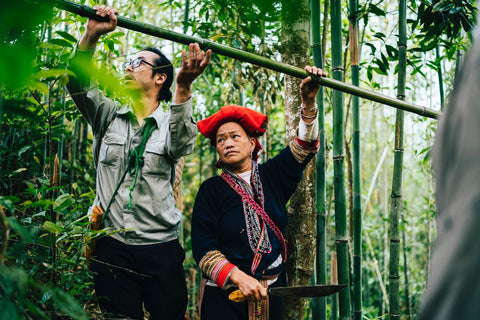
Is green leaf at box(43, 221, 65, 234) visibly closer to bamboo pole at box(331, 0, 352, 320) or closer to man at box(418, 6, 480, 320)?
man at box(418, 6, 480, 320)

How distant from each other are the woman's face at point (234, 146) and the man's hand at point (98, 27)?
675 mm

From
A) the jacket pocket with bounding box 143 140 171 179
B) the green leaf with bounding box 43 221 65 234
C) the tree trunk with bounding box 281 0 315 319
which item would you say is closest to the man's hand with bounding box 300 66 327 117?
the tree trunk with bounding box 281 0 315 319

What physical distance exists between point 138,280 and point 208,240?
13.9 inches

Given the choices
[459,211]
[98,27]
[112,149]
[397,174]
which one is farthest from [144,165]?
[459,211]

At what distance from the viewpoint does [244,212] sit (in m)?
1.83

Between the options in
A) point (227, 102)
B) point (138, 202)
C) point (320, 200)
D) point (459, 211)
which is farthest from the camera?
point (227, 102)

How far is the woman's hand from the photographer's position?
5.16ft

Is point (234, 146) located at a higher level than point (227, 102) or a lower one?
lower

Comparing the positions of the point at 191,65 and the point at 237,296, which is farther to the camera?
the point at 237,296

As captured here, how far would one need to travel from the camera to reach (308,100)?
180 cm

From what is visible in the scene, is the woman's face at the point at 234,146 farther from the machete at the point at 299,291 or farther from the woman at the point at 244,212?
the machete at the point at 299,291

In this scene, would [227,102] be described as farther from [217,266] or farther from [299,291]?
[299,291]

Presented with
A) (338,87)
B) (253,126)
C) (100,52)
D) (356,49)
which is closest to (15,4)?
(338,87)

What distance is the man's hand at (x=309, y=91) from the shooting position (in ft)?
5.26
